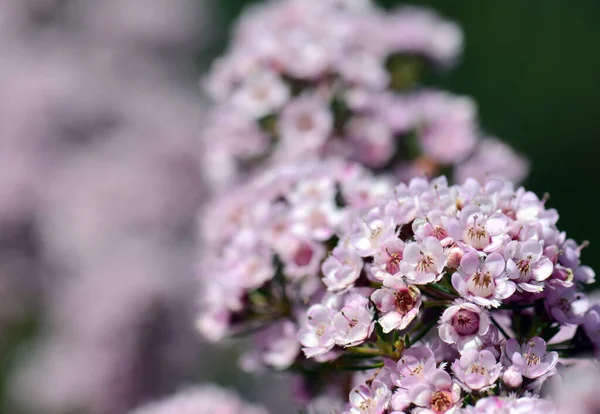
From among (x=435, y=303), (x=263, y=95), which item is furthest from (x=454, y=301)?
(x=263, y=95)

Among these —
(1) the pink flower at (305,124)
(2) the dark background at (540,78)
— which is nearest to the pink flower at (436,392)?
(1) the pink flower at (305,124)

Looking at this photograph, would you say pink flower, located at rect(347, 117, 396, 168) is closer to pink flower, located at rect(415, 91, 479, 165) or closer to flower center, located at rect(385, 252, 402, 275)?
pink flower, located at rect(415, 91, 479, 165)

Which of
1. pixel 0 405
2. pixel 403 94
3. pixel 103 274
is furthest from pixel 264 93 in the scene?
pixel 0 405

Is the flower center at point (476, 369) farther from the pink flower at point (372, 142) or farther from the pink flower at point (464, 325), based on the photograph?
the pink flower at point (372, 142)

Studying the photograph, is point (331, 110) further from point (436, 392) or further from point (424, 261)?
point (436, 392)

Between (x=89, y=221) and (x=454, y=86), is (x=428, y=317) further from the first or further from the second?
(x=454, y=86)

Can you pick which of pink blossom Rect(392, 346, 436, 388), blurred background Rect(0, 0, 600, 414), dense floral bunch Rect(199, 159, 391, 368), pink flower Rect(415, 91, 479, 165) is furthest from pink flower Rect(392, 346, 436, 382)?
blurred background Rect(0, 0, 600, 414)
